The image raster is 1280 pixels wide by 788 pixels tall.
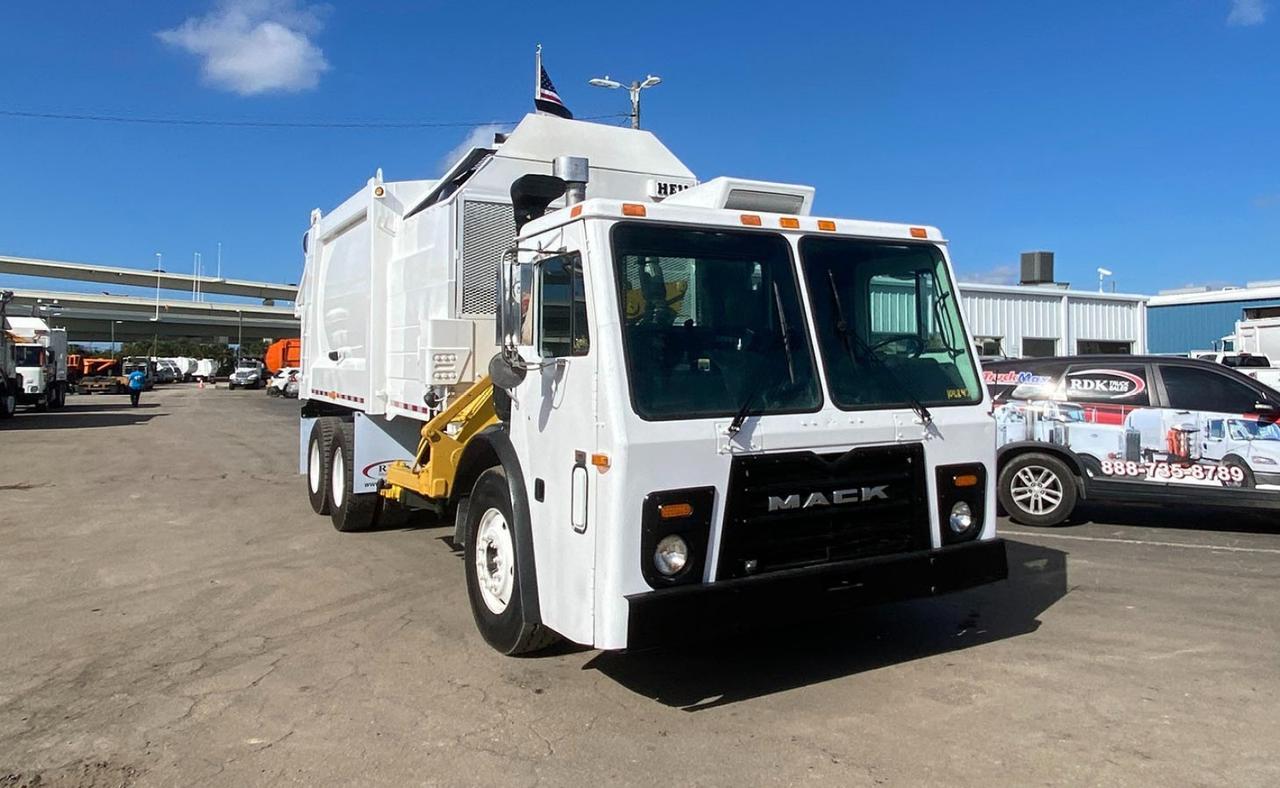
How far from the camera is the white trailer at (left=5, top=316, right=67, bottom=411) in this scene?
30562 mm

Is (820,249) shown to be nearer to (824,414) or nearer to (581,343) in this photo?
(824,414)

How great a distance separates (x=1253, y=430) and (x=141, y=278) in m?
97.8

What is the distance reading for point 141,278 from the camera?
89.7 m

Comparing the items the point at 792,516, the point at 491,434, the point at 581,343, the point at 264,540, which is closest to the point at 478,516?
the point at 491,434

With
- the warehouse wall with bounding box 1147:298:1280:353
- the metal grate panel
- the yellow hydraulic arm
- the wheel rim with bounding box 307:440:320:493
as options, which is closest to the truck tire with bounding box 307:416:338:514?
the wheel rim with bounding box 307:440:320:493

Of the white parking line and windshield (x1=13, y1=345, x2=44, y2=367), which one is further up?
windshield (x1=13, y1=345, x2=44, y2=367)

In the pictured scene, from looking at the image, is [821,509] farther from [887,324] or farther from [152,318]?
[152,318]

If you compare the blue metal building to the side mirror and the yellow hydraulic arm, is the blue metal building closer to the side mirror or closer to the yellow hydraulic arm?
the yellow hydraulic arm

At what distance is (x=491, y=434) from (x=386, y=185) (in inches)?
132

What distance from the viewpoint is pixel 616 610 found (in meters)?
4.11

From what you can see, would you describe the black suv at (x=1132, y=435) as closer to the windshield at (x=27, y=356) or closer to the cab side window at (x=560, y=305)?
the cab side window at (x=560, y=305)

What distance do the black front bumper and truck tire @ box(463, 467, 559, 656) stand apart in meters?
0.88

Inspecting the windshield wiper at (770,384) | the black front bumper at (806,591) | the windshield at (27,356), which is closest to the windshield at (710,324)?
the windshield wiper at (770,384)

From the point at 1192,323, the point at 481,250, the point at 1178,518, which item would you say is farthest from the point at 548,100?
the point at 1192,323
